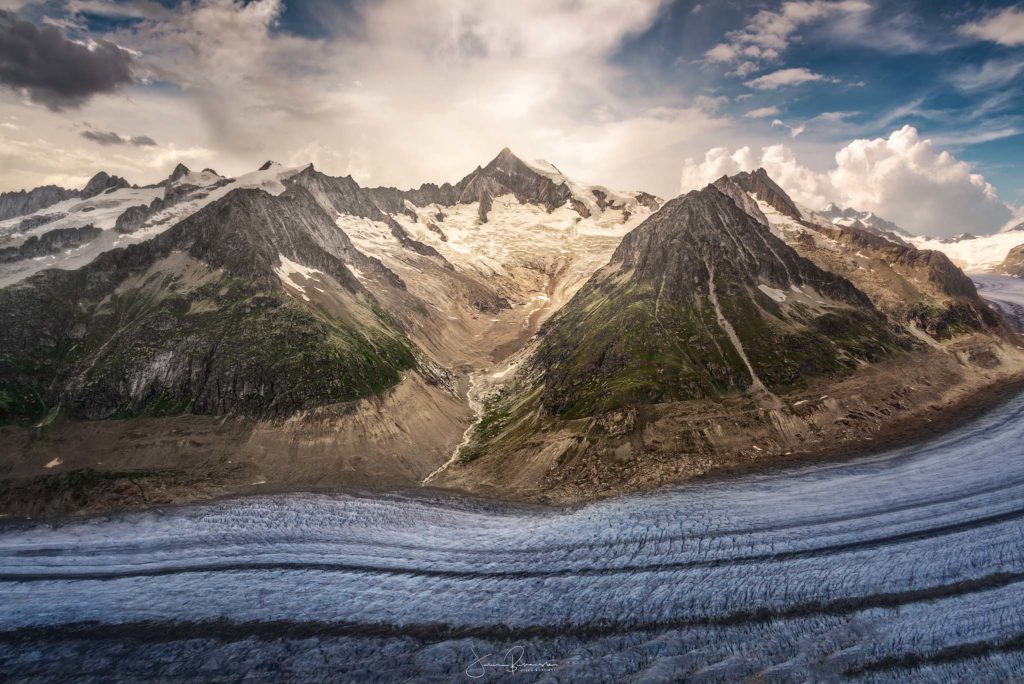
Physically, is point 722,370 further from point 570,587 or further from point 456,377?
point 456,377

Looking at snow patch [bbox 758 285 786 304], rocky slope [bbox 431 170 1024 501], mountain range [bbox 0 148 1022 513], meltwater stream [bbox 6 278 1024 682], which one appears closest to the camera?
meltwater stream [bbox 6 278 1024 682]

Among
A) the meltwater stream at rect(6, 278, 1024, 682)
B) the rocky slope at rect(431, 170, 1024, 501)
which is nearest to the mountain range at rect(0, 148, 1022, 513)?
the rocky slope at rect(431, 170, 1024, 501)

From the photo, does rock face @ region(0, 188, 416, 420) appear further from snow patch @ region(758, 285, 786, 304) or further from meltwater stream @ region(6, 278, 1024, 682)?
snow patch @ region(758, 285, 786, 304)

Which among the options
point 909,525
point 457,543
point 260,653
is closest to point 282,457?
point 457,543

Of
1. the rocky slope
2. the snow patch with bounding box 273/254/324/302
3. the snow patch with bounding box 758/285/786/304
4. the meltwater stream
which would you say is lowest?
the meltwater stream

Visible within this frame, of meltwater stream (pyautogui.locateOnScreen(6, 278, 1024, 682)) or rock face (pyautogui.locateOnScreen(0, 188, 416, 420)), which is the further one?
rock face (pyautogui.locateOnScreen(0, 188, 416, 420))

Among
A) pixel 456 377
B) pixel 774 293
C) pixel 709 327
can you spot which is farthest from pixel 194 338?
pixel 774 293
